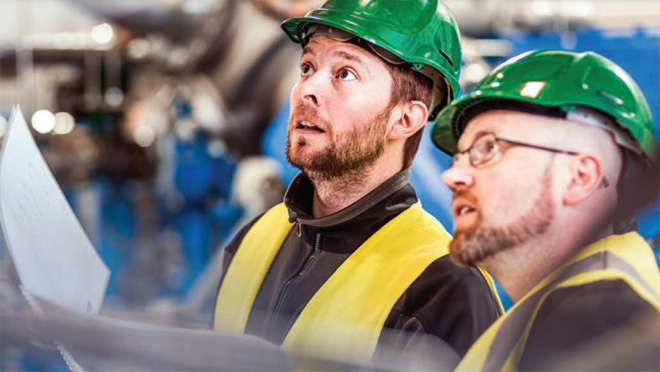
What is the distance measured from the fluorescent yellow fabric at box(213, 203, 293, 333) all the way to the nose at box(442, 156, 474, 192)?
0.41 m

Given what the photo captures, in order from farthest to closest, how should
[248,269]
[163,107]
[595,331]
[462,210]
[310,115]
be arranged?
[163,107]
[248,269]
[310,115]
[462,210]
[595,331]

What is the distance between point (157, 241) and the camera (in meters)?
3.78

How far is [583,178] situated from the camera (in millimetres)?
742

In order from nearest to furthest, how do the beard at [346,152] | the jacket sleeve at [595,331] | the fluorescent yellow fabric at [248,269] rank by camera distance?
the jacket sleeve at [595,331]
the beard at [346,152]
the fluorescent yellow fabric at [248,269]

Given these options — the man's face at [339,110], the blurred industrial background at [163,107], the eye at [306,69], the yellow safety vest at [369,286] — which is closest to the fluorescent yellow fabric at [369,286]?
the yellow safety vest at [369,286]

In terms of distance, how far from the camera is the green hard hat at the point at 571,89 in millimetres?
743

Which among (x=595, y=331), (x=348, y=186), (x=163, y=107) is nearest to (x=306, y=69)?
(x=348, y=186)

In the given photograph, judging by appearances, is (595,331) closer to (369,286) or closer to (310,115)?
(369,286)

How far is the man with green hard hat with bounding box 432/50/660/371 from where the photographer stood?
72 centimetres

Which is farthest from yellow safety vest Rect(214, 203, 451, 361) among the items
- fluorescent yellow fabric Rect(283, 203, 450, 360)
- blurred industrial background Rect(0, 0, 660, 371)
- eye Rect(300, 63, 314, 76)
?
blurred industrial background Rect(0, 0, 660, 371)

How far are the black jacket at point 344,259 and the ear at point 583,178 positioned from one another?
0.19m

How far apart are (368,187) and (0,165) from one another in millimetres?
455

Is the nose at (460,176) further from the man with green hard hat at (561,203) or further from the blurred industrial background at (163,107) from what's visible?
the blurred industrial background at (163,107)

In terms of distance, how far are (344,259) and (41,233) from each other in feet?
1.26
